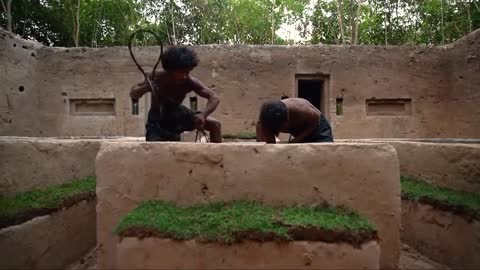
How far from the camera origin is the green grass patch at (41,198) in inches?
97.8

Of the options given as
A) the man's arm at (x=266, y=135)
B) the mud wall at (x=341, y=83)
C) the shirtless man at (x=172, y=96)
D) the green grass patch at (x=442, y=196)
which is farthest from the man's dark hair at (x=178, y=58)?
the mud wall at (x=341, y=83)

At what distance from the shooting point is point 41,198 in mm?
2740

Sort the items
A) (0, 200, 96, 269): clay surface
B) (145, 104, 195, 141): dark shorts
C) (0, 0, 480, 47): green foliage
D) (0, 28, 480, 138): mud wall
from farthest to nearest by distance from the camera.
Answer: (0, 0, 480, 47): green foliage
(0, 28, 480, 138): mud wall
(145, 104, 195, 141): dark shorts
(0, 200, 96, 269): clay surface

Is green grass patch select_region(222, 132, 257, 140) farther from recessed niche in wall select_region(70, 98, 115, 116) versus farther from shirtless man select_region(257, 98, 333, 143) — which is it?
shirtless man select_region(257, 98, 333, 143)

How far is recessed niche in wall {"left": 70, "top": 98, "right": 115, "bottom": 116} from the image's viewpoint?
8555mm

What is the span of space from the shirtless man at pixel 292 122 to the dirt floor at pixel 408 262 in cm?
120

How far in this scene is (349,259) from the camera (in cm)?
196

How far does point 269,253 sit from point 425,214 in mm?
1710

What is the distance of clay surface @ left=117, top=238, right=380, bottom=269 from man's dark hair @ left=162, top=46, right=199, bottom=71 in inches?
58.4

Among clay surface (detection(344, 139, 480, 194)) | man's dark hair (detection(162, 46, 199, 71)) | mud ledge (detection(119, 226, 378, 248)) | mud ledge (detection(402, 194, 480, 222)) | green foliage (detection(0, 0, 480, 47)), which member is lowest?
mud ledge (detection(402, 194, 480, 222))

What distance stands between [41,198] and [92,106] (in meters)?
6.35

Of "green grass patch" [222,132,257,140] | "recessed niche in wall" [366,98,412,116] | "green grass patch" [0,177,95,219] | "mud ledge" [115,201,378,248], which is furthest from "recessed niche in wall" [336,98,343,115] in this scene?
"mud ledge" [115,201,378,248]

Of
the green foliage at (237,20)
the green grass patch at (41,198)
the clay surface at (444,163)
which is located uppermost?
the green foliage at (237,20)

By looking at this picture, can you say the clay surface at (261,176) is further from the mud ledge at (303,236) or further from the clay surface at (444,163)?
the clay surface at (444,163)
